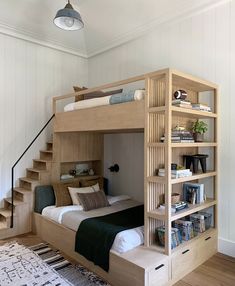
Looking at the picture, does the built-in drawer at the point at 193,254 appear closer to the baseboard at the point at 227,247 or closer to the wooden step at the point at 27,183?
the baseboard at the point at 227,247

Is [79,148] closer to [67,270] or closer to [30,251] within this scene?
[30,251]

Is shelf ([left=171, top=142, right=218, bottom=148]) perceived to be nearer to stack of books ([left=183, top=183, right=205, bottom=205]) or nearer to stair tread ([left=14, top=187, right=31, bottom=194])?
stack of books ([left=183, top=183, right=205, bottom=205])

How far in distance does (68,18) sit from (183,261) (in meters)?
3.01

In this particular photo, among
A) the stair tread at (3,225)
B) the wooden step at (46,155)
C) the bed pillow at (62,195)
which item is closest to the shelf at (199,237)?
the bed pillow at (62,195)

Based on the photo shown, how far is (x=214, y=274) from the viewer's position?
7.92 feet

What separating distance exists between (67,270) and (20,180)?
75.0 inches

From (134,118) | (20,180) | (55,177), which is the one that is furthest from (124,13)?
(20,180)

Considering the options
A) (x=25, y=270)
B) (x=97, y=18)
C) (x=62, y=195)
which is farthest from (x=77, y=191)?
(x=97, y=18)

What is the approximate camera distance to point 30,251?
9.50ft

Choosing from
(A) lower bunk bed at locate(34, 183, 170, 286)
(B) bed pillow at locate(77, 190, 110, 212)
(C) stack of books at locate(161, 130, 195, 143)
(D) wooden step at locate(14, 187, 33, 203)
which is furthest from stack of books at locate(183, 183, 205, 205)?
(D) wooden step at locate(14, 187, 33, 203)

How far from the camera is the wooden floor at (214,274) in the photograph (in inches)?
89.3

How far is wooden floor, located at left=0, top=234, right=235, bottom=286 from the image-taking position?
227 centimetres

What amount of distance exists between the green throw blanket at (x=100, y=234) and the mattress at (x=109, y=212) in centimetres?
9

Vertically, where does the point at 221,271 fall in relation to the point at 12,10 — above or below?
below
